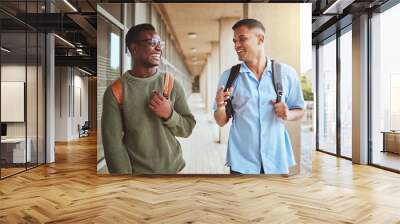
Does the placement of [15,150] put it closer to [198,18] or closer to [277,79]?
[198,18]

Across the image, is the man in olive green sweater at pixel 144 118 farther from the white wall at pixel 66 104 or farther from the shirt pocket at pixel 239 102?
the white wall at pixel 66 104

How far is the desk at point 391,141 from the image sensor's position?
286 inches

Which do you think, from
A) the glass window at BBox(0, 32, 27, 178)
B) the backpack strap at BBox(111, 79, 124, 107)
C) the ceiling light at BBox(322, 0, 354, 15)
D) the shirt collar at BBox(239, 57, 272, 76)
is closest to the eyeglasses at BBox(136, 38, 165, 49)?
the backpack strap at BBox(111, 79, 124, 107)

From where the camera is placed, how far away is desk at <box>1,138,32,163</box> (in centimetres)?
687

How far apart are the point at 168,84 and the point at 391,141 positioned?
4.34 m

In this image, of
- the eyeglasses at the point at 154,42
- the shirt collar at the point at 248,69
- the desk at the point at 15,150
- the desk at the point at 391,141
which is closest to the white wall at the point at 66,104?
the desk at the point at 15,150

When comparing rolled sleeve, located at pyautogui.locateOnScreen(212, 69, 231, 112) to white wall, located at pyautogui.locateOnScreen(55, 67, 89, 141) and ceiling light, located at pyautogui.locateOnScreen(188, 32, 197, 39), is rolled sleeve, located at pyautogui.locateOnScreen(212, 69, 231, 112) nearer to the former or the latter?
ceiling light, located at pyautogui.locateOnScreen(188, 32, 197, 39)

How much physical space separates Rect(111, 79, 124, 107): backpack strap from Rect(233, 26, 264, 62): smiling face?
6.49 feet

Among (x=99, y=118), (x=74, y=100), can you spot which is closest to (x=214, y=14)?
(x=99, y=118)

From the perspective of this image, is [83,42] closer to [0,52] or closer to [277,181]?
[0,52]

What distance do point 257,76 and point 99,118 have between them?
2.65 metres

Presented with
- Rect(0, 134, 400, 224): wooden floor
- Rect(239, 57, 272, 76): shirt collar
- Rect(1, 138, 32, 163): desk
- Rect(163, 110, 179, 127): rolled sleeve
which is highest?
Rect(239, 57, 272, 76): shirt collar

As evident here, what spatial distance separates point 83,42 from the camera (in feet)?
37.5

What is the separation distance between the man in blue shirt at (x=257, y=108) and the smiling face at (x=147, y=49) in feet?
3.72
